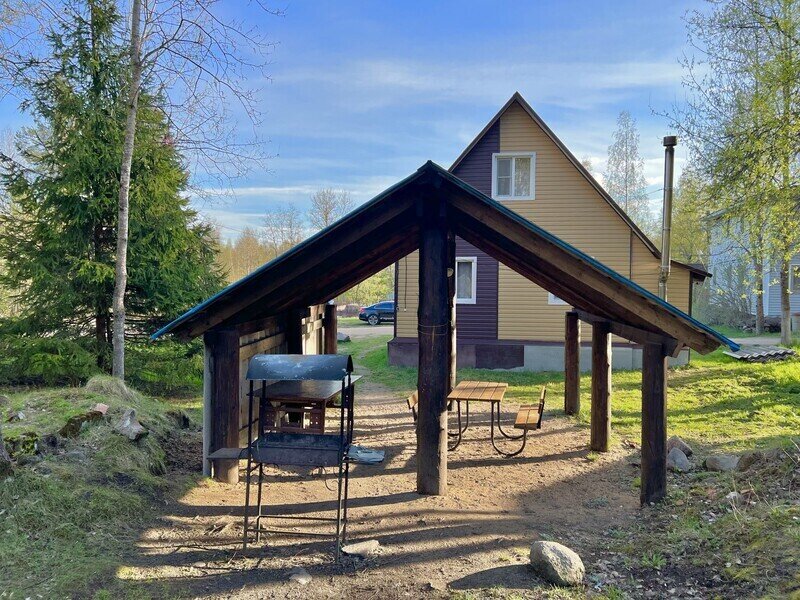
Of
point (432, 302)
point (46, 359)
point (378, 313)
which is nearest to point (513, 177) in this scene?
point (432, 302)

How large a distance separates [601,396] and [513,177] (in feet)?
33.1

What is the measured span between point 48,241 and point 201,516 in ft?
29.4

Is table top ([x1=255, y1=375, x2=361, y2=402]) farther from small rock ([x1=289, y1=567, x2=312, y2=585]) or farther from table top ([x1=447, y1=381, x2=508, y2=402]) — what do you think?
table top ([x1=447, y1=381, x2=508, y2=402])

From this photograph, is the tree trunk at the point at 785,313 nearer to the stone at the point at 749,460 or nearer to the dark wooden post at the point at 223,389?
the stone at the point at 749,460

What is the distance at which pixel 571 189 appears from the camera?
16.7 m

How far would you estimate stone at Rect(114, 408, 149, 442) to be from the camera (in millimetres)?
7047

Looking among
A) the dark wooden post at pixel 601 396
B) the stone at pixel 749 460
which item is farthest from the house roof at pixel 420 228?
the stone at pixel 749 460

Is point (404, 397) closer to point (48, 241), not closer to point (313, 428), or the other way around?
point (313, 428)

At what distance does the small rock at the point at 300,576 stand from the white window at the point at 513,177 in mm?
14019

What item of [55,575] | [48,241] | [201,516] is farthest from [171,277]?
[55,575]

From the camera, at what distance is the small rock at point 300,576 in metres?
4.42

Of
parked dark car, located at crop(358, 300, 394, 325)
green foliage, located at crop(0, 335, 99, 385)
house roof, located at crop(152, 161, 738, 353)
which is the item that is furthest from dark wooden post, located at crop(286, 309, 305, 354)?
parked dark car, located at crop(358, 300, 394, 325)

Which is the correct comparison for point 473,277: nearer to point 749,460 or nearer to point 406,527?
point 749,460

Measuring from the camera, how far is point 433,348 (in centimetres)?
630
